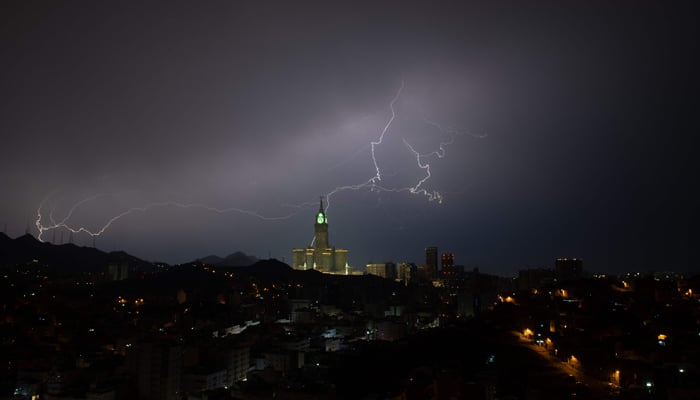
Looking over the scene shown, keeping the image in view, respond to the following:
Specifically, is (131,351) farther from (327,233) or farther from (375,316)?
(327,233)

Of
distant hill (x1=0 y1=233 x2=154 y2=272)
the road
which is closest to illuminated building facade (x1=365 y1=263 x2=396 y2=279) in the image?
distant hill (x1=0 y1=233 x2=154 y2=272)

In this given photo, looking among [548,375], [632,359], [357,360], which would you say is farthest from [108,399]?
[632,359]

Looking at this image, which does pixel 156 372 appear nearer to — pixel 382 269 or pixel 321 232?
pixel 321 232

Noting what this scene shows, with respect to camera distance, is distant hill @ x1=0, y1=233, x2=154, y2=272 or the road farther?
distant hill @ x1=0, y1=233, x2=154, y2=272

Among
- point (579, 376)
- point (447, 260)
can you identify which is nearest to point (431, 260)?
point (447, 260)

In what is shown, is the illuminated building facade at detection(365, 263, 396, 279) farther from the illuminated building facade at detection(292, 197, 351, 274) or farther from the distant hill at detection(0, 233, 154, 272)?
the distant hill at detection(0, 233, 154, 272)

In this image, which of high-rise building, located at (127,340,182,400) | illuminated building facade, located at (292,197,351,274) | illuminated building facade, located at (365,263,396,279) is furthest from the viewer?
illuminated building facade, located at (365,263,396,279)

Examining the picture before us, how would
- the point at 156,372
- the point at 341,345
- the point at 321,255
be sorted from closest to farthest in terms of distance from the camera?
the point at 156,372, the point at 341,345, the point at 321,255
